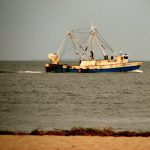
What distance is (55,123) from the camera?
70.8 ft

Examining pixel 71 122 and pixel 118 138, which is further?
pixel 71 122

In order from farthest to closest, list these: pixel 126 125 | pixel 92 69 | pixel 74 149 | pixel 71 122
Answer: pixel 92 69 < pixel 71 122 < pixel 126 125 < pixel 74 149

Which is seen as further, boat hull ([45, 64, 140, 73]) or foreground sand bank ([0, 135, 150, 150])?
boat hull ([45, 64, 140, 73])

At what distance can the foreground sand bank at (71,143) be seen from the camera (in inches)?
467

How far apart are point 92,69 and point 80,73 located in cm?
704

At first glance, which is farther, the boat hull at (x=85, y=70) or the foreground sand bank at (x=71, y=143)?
the boat hull at (x=85, y=70)

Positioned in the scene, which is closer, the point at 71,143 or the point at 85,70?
the point at 71,143

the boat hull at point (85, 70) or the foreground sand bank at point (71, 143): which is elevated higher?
the boat hull at point (85, 70)

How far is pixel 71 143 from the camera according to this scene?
490 inches

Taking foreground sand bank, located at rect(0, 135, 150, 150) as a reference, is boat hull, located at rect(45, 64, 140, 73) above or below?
above

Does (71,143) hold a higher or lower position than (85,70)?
lower

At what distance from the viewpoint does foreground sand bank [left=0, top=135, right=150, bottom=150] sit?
11867 mm

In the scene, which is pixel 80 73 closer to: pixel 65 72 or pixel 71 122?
pixel 65 72

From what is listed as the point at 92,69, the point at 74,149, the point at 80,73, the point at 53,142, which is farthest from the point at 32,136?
the point at 80,73
